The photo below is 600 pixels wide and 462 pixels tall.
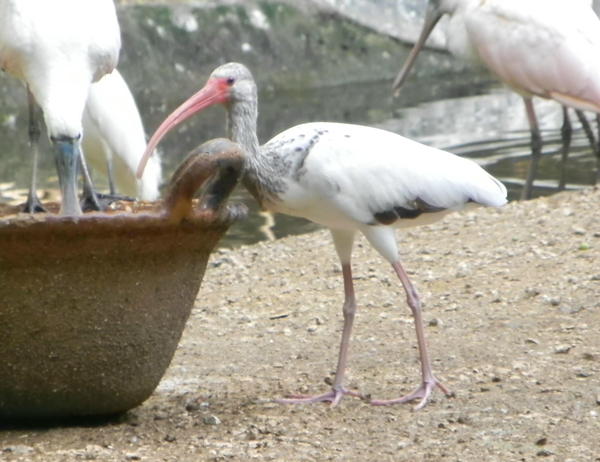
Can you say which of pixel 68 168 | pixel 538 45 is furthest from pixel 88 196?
pixel 538 45

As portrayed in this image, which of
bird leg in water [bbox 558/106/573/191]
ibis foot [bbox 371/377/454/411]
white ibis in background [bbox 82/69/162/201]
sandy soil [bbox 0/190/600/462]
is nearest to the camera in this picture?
sandy soil [bbox 0/190/600/462]

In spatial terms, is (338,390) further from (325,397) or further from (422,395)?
(422,395)

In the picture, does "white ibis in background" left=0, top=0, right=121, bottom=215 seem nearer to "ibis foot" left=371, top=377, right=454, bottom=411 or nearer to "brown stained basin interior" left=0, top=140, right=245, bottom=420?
"brown stained basin interior" left=0, top=140, right=245, bottom=420

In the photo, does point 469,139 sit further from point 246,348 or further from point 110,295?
point 110,295

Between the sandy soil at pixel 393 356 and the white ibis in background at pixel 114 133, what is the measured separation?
1.09m

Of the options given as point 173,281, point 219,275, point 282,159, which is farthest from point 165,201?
point 219,275

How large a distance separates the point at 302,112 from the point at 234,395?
38.6ft

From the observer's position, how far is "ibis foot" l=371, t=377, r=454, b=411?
17.2 feet

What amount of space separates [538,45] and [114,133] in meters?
3.47

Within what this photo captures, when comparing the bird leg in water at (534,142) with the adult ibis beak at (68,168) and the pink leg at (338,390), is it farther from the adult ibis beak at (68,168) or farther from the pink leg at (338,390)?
the adult ibis beak at (68,168)

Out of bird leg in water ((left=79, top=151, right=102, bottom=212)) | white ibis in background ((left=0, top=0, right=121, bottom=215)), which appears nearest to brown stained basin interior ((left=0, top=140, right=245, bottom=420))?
white ibis in background ((left=0, top=0, right=121, bottom=215))

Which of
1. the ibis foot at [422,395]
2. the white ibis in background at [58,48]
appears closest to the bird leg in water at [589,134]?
the white ibis in background at [58,48]

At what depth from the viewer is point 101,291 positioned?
15.1ft

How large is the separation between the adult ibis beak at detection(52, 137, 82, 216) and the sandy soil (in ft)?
2.76
